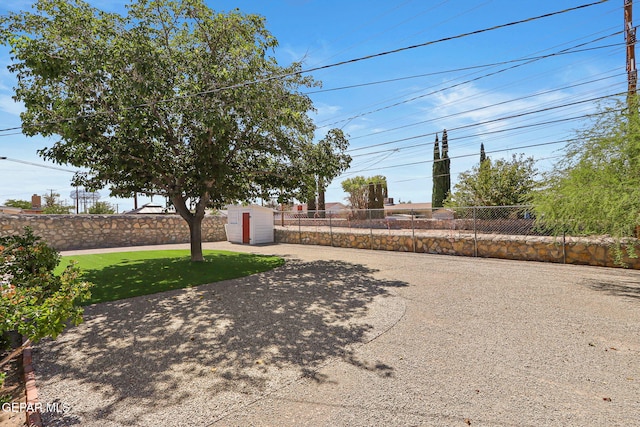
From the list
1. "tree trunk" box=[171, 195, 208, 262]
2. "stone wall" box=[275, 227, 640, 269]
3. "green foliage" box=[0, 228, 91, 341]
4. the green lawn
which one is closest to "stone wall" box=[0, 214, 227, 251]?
the green lawn

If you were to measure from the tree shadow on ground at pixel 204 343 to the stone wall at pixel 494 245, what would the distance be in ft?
22.7

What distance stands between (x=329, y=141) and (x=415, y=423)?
35.3ft

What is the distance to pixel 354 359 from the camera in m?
4.30

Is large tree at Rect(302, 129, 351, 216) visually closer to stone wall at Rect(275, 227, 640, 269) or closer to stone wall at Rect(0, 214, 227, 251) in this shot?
stone wall at Rect(275, 227, 640, 269)

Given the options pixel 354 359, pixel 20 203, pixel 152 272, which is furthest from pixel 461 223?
pixel 20 203

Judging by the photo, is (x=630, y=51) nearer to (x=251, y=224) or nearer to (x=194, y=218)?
(x=194, y=218)

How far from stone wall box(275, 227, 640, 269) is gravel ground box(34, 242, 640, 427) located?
3.24m

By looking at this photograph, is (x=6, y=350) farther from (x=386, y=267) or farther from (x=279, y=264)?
(x=386, y=267)

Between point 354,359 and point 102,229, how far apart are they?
19827mm

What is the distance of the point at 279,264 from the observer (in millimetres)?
12336

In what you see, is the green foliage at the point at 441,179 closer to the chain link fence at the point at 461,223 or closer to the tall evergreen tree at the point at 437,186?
the tall evergreen tree at the point at 437,186

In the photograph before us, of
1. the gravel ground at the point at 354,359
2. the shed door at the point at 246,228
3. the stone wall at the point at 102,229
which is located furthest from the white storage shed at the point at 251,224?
the gravel ground at the point at 354,359

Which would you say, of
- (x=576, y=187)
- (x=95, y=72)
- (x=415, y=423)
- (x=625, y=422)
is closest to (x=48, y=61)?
(x=95, y=72)

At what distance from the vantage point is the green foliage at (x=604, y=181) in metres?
7.14
